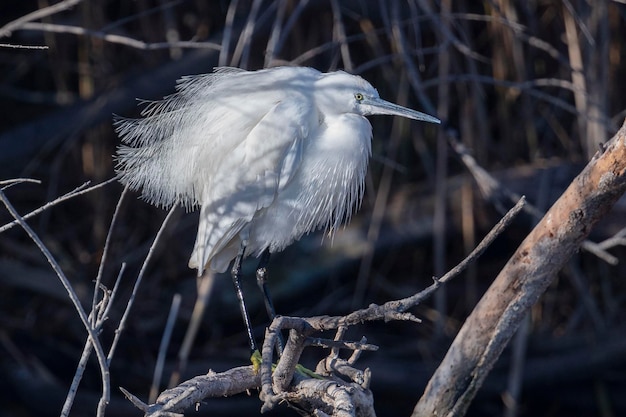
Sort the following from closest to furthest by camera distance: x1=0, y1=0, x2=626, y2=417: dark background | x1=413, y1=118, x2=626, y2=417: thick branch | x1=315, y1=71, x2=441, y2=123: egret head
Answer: x1=413, y1=118, x2=626, y2=417: thick branch → x1=315, y1=71, x2=441, y2=123: egret head → x1=0, y1=0, x2=626, y2=417: dark background

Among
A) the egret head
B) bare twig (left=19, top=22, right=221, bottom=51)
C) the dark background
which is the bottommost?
the dark background

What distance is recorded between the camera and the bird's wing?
7.28 ft

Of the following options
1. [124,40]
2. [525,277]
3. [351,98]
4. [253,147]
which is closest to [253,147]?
[253,147]

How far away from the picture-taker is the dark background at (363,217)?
323 cm

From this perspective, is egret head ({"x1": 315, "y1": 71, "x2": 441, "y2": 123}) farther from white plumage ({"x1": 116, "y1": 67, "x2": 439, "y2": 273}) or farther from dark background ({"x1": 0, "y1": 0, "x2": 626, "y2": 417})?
dark background ({"x1": 0, "y1": 0, "x2": 626, "y2": 417})

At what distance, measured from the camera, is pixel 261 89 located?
2279 millimetres

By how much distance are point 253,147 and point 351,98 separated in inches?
10.1

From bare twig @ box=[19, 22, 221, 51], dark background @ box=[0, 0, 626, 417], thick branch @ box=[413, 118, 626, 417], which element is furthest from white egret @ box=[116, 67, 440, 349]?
dark background @ box=[0, 0, 626, 417]

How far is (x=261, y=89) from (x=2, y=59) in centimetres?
192

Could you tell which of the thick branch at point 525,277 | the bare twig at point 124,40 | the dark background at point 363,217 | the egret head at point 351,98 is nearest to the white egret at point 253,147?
the egret head at point 351,98

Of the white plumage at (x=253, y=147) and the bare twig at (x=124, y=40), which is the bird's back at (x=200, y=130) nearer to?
the white plumage at (x=253, y=147)

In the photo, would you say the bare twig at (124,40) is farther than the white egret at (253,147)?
No

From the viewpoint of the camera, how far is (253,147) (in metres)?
2.24

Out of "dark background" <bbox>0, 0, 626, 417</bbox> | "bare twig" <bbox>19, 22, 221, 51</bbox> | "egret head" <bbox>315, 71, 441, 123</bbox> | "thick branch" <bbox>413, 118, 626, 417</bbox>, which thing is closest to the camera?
"thick branch" <bbox>413, 118, 626, 417</bbox>
